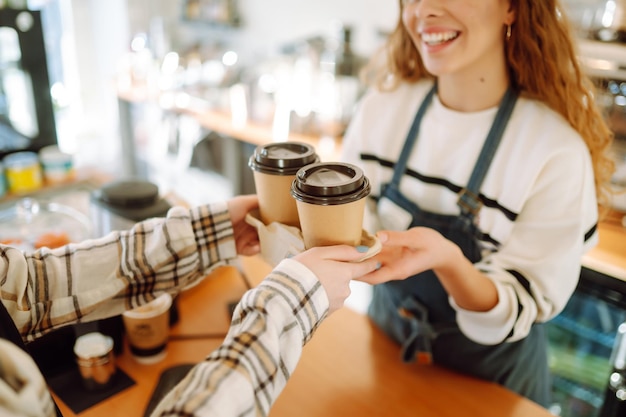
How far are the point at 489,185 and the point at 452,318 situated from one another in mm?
334

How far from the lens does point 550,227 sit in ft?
3.74

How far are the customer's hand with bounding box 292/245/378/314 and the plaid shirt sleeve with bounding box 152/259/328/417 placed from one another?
0.02 m

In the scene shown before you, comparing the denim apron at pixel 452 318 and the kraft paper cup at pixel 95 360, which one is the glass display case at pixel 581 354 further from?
the kraft paper cup at pixel 95 360

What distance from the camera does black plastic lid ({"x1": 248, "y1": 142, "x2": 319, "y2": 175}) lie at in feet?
2.98

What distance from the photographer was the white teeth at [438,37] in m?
1.18

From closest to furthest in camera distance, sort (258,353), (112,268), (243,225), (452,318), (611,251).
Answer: (258,353), (112,268), (243,225), (452,318), (611,251)

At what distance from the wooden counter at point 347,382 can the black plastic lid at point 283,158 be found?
48cm

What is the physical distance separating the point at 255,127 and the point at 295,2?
2.51 feet

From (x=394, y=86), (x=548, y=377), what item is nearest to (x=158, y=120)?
(x=394, y=86)

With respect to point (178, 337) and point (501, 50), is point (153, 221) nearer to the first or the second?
point (178, 337)

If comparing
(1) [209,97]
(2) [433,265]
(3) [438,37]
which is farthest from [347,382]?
(1) [209,97]

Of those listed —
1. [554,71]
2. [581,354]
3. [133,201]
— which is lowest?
[581,354]

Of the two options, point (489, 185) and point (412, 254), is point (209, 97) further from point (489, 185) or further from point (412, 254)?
point (412, 254)

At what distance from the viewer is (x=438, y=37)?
1.19 metres
